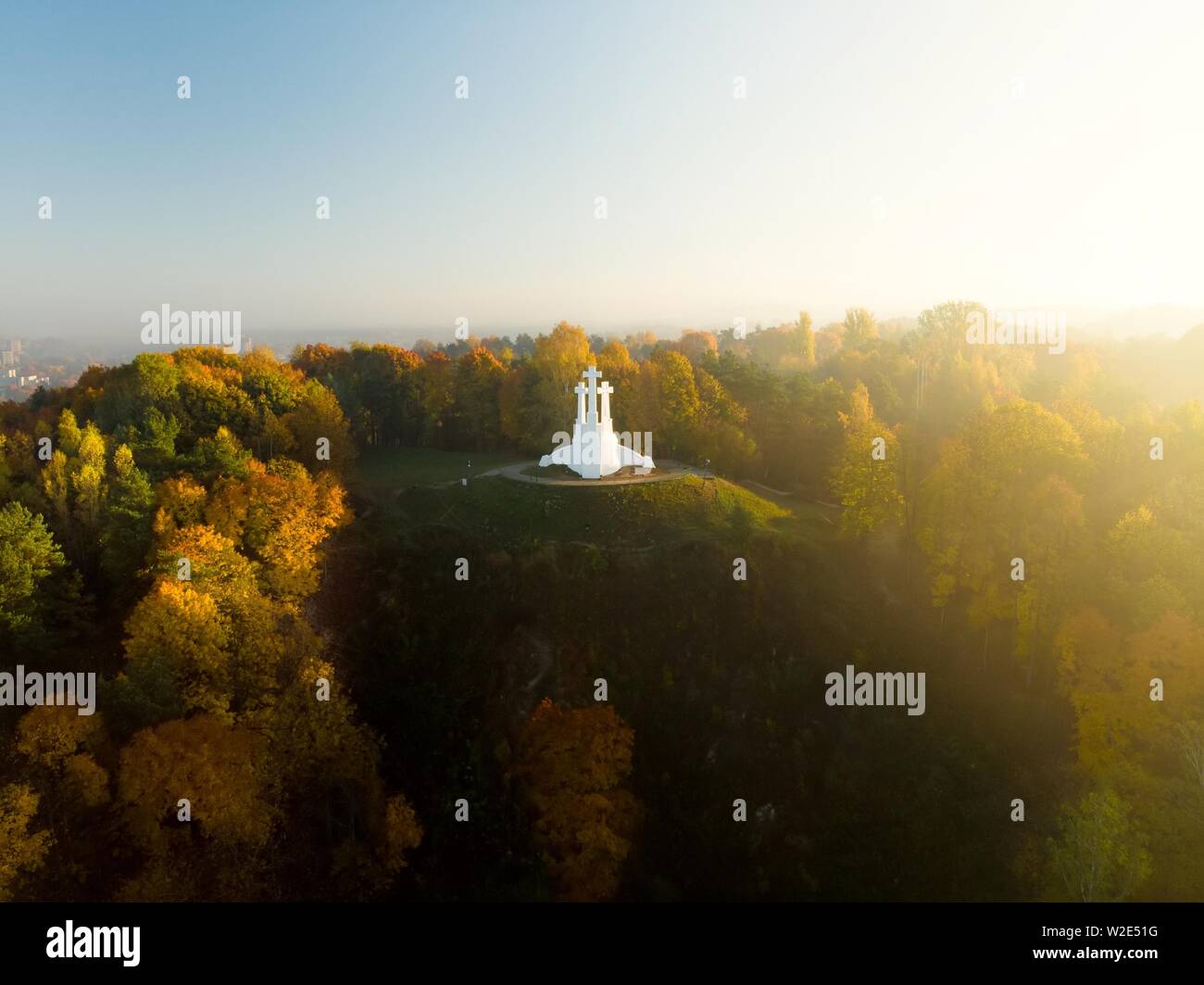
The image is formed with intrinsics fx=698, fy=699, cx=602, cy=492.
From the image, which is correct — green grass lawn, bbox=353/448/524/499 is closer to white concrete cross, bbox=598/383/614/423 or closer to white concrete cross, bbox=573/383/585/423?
white concrete cross, bbox=573/383/585/423

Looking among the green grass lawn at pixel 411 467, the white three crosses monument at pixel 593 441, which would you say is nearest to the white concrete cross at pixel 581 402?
the white three crosses monument at pixel 593 441

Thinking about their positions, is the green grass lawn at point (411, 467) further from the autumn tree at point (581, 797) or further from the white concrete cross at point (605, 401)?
the autumn tree at point (581, 797)

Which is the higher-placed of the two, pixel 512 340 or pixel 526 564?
pixel 512 340

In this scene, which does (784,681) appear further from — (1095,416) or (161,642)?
(161,642)

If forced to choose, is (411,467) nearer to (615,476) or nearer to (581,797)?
(615,476)
